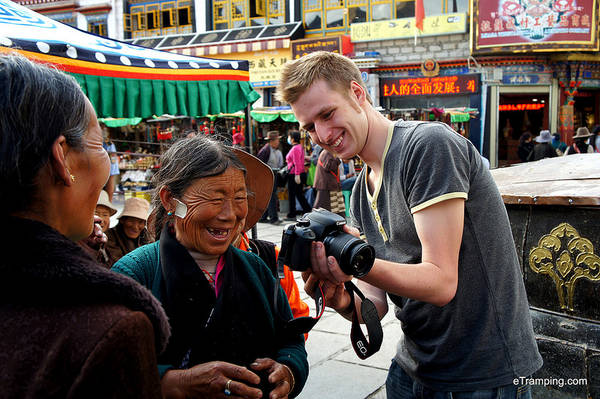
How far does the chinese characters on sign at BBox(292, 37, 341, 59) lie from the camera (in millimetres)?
17250

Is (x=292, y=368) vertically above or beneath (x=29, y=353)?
beneath

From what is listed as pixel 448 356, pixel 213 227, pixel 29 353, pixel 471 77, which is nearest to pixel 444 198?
pixel 448 356

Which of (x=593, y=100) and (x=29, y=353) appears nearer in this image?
(x=29, y=353)

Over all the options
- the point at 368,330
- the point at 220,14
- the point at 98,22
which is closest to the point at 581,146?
the point at 368,330

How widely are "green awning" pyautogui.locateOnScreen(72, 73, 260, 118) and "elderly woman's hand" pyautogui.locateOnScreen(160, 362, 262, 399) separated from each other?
12.1 ft

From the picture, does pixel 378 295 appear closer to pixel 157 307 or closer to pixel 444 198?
pixel 444 198

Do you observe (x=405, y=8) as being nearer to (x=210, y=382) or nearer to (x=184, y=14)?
(x=184, y=14)

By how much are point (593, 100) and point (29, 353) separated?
19878mm

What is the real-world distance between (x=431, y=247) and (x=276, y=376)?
0.63 metres

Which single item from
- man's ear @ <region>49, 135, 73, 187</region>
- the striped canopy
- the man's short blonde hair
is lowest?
man's ear @ <region>49, 135, 73, 187</region>

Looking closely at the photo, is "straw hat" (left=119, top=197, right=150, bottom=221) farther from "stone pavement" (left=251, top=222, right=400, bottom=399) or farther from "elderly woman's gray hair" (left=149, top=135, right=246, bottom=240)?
"elderly woman's gray hair" (left=149, top=135, right=246, bottom=240)

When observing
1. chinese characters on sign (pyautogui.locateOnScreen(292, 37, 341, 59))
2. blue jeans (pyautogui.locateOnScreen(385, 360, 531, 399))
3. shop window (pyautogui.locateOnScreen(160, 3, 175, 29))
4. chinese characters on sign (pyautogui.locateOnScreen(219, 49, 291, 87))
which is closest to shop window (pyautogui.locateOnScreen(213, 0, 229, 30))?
chinese characters on sign (pyautogui.locateOnScreen(219, 49, 291, 87))

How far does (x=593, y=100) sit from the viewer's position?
17.5 metres

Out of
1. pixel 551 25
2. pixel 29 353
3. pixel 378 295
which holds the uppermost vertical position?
pixel 551 25
